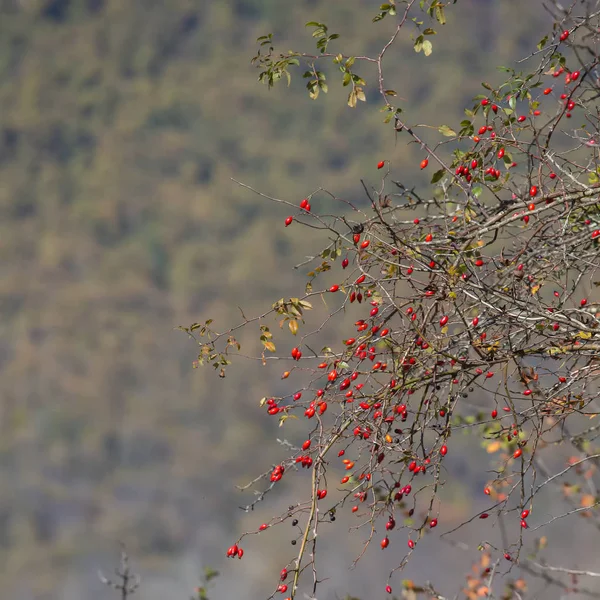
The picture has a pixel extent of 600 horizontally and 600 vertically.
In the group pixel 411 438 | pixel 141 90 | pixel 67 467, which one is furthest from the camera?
pixel 141 90

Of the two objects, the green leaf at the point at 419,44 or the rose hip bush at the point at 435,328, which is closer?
the rose hip bush at the point at 435,328

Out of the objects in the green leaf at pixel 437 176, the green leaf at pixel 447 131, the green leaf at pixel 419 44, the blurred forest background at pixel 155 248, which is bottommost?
the green leaf at pixel 437 176

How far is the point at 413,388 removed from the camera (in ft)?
10.3

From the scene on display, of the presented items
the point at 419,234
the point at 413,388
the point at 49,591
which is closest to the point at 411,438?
the point at 413,388

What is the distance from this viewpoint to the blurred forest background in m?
46.2

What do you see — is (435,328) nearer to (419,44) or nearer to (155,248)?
(419,44)

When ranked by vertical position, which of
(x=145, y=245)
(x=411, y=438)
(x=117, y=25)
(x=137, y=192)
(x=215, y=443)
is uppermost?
(x=117, y=25)

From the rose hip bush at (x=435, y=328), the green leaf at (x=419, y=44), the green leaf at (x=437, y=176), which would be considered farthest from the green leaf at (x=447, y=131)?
the green leaf at (x=419, y=44)

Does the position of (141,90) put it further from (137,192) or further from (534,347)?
(534,347)

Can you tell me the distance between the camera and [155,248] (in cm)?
6016

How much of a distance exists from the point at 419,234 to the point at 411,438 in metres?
0.89

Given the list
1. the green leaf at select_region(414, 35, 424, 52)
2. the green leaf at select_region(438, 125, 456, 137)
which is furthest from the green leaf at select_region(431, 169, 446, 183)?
the green leaf at select_region(414, 35, 424, 52)

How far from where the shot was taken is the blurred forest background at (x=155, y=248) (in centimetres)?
4616

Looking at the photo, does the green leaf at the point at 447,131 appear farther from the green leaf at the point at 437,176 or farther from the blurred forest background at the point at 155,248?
the blurred forest background at the point at 155,248
